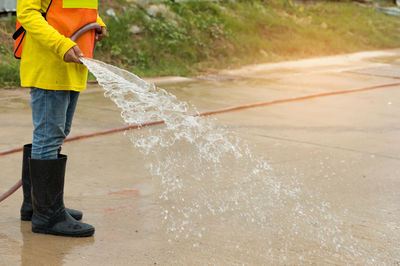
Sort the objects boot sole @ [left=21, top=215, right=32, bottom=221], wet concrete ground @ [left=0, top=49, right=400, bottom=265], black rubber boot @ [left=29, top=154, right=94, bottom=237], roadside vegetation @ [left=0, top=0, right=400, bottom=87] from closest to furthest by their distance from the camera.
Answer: wet concrete ground @ [left=0, top=49, right=400, bottom=265] < black rubber boot @ [left=29, top=154, right=94, bottom=237] < boot sole @ [left=21, top=215, right=32, bottom=221] < roadside vegetation @ [left=0, top=0, right=400, bottom=87]

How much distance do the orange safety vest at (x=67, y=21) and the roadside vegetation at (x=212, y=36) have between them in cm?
516

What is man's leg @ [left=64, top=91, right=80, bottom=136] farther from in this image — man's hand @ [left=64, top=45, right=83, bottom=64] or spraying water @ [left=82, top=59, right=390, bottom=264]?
man's hand @ [left=64, top=45, right=83, bottom=64]

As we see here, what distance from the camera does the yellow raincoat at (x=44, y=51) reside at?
3.48 m

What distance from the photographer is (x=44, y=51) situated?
361 centimetres

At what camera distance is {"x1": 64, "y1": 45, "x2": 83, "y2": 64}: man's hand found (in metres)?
3.48

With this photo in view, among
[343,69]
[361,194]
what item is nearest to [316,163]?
[361,194]

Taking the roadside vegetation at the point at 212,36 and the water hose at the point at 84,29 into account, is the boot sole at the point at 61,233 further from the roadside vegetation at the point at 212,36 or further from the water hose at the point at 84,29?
the roadside vegetation at the point at 212,36

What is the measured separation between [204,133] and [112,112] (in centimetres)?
135

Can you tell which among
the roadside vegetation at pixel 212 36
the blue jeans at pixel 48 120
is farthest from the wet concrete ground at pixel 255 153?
the roadside vegetation at pixel 212 36

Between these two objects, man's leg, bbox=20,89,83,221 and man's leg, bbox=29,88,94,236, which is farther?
man's leg, bbox=20,89,83,221

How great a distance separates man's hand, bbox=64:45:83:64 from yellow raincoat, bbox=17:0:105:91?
19mm

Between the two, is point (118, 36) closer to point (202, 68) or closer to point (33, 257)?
point (202, 68)

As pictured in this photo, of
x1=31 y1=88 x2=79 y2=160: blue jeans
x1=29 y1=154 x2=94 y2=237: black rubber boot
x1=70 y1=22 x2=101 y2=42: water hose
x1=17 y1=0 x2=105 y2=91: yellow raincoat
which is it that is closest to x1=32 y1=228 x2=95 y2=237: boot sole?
x1=29 y1=154 x2=94 y2=237: black rubber boot

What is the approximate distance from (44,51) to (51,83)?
7.2 inches
